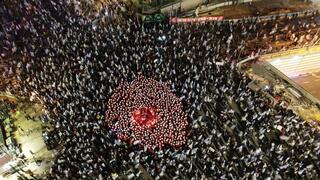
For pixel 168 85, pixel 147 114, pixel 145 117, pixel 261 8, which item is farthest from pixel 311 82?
pixel 145 117

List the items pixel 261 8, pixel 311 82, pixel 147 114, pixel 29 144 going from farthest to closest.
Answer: pixel 261 8
pixel 311 82
pixel 147 114
pixel 29 144

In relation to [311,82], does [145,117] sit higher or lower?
higher

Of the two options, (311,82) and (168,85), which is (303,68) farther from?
(168,85)

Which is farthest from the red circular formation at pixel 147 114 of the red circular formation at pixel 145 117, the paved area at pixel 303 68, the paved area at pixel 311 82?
the paved area at pixel 311 82

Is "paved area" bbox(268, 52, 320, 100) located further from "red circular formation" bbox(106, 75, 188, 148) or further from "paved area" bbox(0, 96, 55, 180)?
"paved area" bbox(0, 96, 55, 180)

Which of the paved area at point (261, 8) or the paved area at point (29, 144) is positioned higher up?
the paved area at point (261, 8)

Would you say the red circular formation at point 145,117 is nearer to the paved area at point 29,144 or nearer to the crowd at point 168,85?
the crowd at point 168,85

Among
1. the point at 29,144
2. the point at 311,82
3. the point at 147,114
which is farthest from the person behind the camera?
the point at 311,82
